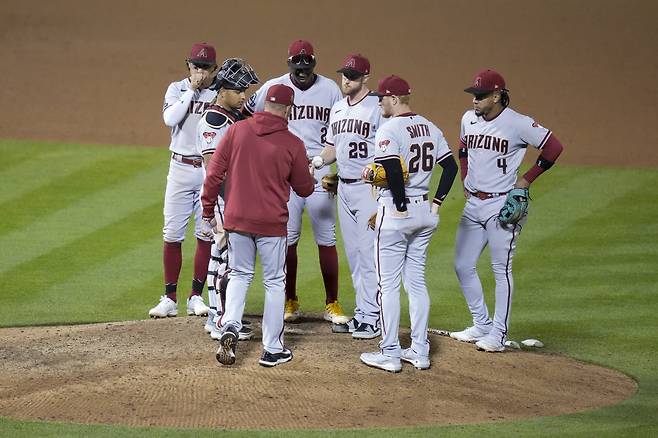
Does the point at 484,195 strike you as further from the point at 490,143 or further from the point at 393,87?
the point at 393,87

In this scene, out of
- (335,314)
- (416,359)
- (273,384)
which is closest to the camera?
(273,384)

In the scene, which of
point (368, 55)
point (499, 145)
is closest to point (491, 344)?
point (499, 145)

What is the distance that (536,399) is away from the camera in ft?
23.0

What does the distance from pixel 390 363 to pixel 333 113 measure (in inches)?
77.9

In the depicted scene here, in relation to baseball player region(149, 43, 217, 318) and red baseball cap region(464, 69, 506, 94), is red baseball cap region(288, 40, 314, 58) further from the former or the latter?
red baseball cap region(464, 69, 506, 94)

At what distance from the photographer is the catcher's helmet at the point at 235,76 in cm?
767

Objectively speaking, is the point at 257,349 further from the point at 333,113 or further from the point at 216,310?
the point at 333,113

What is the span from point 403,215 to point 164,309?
2458 mm

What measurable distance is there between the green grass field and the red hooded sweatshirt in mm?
1483

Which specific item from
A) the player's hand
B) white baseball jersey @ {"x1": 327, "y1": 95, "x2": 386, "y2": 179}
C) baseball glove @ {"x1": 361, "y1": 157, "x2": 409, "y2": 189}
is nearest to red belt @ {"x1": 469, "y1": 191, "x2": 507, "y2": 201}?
white baseball jersey @ {"x1": 327, "y1": 95, "x2": 386, "y2": 179}

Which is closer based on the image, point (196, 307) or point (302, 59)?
point (302, 59)

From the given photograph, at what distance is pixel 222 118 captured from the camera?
7.79m

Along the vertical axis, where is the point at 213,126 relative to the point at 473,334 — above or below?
above

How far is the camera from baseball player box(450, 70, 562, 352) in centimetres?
791
